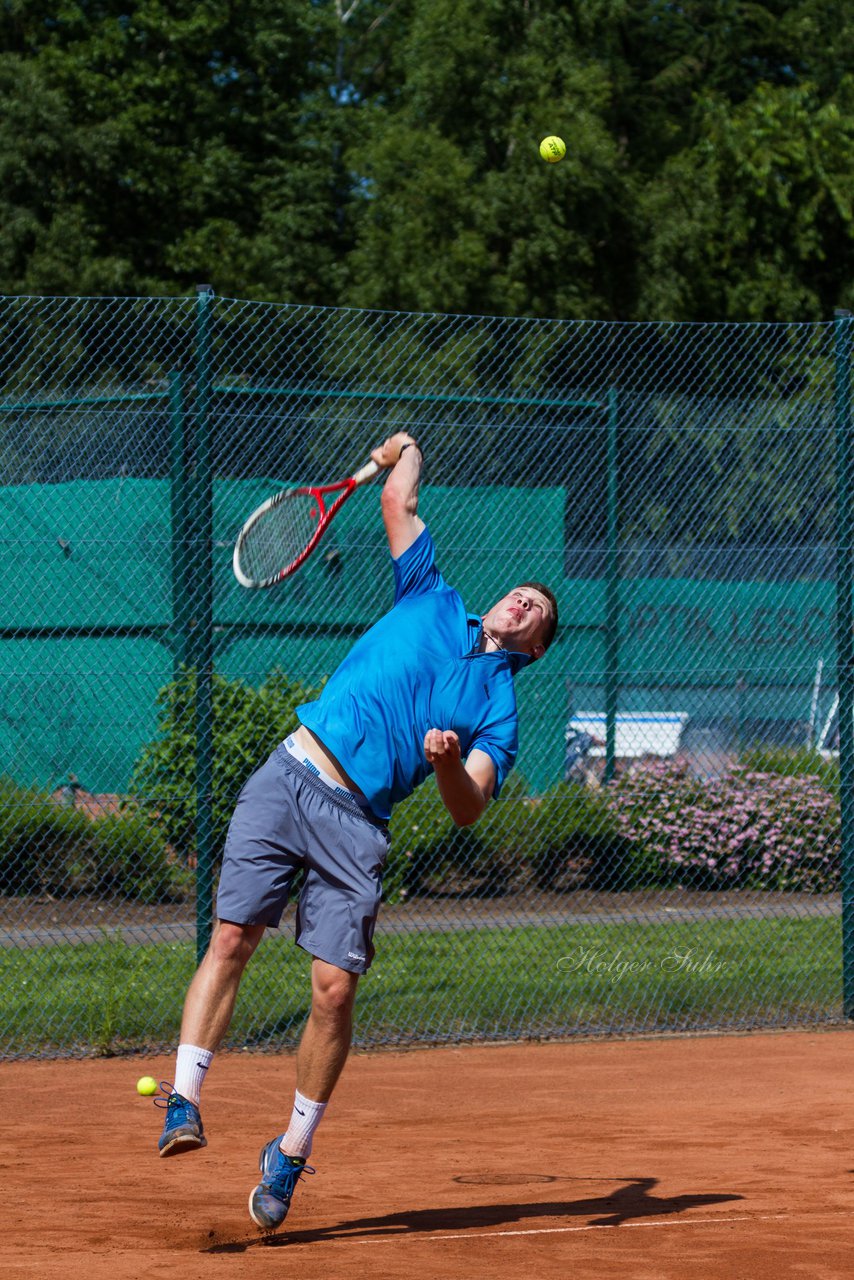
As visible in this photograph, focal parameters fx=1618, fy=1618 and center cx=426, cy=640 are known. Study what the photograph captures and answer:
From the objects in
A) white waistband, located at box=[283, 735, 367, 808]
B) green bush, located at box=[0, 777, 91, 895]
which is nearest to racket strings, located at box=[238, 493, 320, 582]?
white waistband, located at box=[283, 735, 367, 808]

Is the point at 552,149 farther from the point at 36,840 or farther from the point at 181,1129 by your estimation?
the point at 181,1129

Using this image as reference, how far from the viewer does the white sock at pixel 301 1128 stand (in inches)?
165

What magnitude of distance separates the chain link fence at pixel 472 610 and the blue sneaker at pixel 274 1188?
251 centimetres

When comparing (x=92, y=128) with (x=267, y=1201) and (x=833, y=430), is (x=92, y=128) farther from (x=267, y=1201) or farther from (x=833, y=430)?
(x=267, y=1201)

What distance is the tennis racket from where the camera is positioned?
550cm

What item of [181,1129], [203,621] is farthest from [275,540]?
[181,1129]

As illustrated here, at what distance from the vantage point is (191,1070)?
4.12m

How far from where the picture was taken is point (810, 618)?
26.1 ft

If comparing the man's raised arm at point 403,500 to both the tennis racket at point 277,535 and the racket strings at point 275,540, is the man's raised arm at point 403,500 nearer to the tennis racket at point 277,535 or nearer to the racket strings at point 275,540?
the tennis racket at point 277,535

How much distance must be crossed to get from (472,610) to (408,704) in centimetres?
388

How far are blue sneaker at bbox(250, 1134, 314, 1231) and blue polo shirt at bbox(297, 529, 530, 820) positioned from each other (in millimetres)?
917

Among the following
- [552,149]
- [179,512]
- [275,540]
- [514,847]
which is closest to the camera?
[275,540]

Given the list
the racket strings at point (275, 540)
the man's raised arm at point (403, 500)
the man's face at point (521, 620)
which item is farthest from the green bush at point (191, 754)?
the man's face at point (521, 620)

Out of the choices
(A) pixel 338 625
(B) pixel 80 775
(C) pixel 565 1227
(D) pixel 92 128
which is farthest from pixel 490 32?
(C) pixel 565 1227
